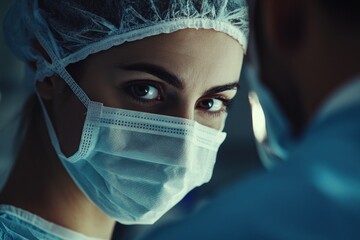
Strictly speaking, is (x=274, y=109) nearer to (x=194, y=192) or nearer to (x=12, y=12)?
(x=12, y=12)

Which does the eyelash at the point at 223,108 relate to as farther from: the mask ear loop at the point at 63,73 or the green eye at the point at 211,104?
the mask ear loop at the point at 63,73

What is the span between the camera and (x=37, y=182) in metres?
1.67

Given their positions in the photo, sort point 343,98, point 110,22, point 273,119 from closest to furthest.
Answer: point 343,98, point 273,119, point 110,22

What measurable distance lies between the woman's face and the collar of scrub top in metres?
0.85

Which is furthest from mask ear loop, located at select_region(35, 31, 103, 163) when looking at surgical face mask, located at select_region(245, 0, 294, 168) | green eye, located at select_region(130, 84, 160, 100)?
surgical face mask, located at select_region(245, 0, 294, 168)

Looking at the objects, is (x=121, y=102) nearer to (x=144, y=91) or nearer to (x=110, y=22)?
(x=144, y=91)

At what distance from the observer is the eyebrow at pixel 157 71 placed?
155cm

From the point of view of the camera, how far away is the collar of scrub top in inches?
27.7

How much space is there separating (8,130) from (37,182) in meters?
0.52

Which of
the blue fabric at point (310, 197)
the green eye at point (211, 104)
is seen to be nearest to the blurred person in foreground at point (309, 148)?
the blue fabric at point (310, 197)

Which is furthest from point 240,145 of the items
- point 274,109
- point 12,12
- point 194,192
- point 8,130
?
point 274,109

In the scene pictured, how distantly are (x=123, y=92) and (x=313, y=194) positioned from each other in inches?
36.6

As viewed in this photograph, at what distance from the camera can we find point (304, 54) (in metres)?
0.79

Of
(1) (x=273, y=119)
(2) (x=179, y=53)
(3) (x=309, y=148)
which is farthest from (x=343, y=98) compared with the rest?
(2) (x=179, y=53)
